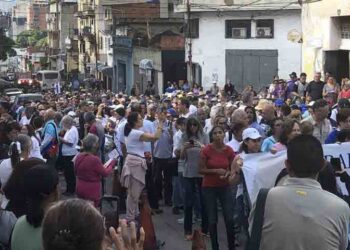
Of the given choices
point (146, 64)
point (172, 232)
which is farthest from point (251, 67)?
point (172, 232)

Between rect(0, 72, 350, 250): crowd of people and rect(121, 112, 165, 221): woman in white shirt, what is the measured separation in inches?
0.6

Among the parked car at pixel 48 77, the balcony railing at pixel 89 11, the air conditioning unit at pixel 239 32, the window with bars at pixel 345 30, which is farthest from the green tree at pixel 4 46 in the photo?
the window with bars at pixel 345 30

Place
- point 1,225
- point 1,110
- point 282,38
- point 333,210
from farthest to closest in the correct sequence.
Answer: point 282,38 → point 1,110 → point 1,225 → point 333,210

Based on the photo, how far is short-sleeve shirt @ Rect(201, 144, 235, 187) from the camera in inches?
385

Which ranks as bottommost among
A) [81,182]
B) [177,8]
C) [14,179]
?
[81,182]

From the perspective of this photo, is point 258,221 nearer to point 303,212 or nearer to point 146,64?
point 303,212

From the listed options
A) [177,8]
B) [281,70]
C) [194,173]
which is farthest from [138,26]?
[194,173]

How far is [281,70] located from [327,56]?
48.1ft

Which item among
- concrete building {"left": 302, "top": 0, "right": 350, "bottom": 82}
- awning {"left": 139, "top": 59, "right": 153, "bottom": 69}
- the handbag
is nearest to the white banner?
the handbag

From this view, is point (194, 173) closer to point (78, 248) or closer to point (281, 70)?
point (78, 248)

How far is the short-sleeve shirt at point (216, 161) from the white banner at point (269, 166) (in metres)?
1.18

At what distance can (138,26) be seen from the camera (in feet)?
191

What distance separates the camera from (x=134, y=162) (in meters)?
12.0

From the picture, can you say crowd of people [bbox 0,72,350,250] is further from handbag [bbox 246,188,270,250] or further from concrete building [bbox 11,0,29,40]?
concrete building [bbox 11,0,29,40]
